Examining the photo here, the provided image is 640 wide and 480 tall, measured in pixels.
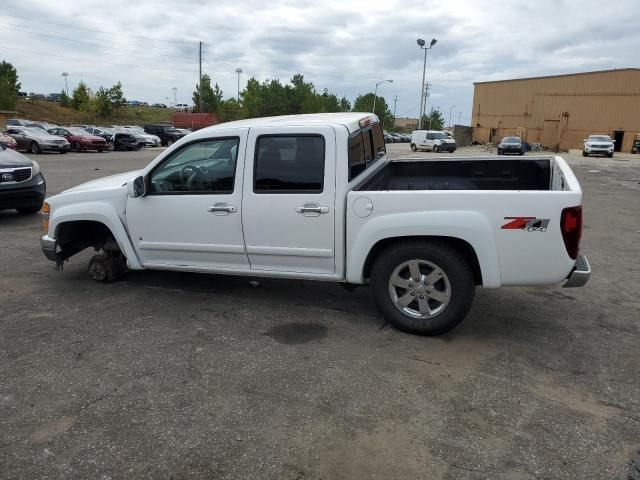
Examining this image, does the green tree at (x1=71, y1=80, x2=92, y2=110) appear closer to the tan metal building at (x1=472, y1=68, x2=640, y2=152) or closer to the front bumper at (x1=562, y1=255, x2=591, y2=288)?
the tan metal building at (x1=472, y1=68, x2=640, y2=152)

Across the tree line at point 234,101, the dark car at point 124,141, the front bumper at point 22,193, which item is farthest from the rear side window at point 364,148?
the tree line at point 234,101

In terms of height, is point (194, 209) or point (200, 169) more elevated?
point (200, 169)

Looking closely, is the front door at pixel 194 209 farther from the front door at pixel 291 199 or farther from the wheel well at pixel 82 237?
the wheel well at pixel 82 237

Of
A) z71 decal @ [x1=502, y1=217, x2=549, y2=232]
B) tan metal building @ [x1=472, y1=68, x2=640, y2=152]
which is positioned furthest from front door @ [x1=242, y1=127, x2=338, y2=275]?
tan metal building @ [x1=472, y1=68, x2=640, y2=152]

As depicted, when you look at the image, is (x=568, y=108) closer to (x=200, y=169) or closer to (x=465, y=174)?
(x=465, y=174)

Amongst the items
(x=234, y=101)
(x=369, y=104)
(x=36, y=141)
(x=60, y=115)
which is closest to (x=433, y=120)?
(x=369, y=104)

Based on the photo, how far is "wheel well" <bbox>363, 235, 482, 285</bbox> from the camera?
4.20 m

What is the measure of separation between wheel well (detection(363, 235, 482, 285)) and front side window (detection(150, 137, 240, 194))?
1417mm

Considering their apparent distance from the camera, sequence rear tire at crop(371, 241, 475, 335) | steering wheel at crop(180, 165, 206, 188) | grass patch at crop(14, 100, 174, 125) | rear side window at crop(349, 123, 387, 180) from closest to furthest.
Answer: rear tire at crop(371, 241, 475, 335) → rear side window at crop(349, 123, 387, 180) → steering wheel at crop(180, 165, 206, 188) → grass patch at crop(14, 100, 174, 125)

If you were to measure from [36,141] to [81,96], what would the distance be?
51551 mm

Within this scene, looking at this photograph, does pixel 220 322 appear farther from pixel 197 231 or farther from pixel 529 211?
pixel 529 211

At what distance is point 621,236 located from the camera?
28.5ft

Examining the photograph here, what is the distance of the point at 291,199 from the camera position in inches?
177

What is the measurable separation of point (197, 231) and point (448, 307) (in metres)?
2.38
